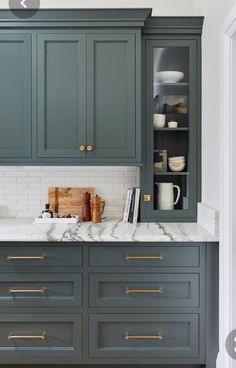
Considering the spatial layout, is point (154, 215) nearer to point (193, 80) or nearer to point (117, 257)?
point (117, 257)

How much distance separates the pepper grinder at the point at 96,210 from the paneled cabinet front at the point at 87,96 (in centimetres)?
32

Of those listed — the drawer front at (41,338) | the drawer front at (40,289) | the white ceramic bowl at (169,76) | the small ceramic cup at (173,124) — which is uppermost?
the white ceramic bowl at (169,76)

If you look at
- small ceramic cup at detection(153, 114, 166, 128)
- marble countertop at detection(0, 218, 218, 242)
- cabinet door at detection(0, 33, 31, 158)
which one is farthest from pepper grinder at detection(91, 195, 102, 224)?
small ceramic cup at detection(153, 114, 166, 128)

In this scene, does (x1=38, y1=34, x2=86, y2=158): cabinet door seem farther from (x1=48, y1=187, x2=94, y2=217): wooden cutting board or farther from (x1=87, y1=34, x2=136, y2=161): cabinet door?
(x1=48, y1=187, x2=94, y2=217): wooden cutting board

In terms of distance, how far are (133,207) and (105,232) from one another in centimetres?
46

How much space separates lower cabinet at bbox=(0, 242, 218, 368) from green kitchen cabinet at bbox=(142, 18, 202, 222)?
0.51 meters

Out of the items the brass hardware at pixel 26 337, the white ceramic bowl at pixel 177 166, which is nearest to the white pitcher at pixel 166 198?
the white ceramic bowl at pixel 177 166

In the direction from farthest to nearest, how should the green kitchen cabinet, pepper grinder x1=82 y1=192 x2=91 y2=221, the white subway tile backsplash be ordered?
the white subway tile backsplash → pepper grinder x1=82 y1=192 x2=91 y2=221 → the green kitchen cabinet

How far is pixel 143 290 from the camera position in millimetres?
2215

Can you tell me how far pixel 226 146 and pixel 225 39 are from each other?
602 millimetres

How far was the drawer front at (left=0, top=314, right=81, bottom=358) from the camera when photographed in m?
2.24

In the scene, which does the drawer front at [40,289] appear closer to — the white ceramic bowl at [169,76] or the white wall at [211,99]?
the white wall at [211,99]

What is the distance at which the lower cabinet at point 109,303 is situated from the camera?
221cm

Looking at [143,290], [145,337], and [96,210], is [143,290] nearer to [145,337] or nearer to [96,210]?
[145,337]
